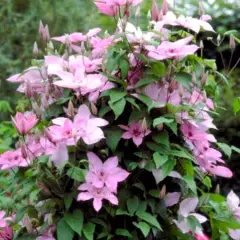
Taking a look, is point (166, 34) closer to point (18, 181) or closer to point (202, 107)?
point (202, 107)

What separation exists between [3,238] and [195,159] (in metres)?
0.62

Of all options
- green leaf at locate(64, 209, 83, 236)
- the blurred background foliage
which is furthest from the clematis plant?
the blurred background foliage

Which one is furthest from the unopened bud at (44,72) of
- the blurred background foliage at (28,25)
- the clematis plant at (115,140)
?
the blurred background foliage at (28,25)

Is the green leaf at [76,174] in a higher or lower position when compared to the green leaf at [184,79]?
lower

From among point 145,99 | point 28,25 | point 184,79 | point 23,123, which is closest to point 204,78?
point 184,79

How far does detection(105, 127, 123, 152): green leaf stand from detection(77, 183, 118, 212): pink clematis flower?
0.40ft

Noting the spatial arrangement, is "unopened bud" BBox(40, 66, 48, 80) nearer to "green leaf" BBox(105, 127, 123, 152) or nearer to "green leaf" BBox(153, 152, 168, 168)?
"green leaf" BBox(105, 127, 123, 152)

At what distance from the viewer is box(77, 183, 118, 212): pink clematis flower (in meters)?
1.71

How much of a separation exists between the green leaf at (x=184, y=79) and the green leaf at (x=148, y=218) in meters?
0.37

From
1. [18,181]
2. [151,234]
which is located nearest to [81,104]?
[18,181]

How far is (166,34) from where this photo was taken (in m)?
1.90

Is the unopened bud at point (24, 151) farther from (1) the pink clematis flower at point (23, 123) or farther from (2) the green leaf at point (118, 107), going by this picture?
(2) the green leaf at point (118, 107)

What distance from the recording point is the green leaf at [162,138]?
5.90 ft

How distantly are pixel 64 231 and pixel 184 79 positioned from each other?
1.75 ft
